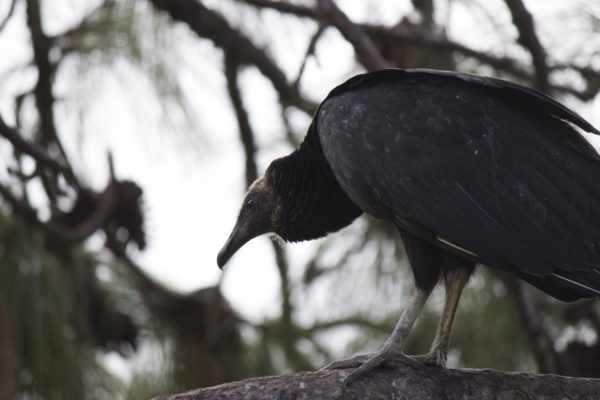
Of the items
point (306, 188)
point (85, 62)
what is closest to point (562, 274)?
point (306, 188)

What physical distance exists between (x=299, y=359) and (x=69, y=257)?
1.12 meters

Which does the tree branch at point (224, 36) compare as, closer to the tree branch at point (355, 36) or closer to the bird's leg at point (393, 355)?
the tree branch at point (355, 36)

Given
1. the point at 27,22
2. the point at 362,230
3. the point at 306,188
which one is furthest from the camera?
the point at 362,230

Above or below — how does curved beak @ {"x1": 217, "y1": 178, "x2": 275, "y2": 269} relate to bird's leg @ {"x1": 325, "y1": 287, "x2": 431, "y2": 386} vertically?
above

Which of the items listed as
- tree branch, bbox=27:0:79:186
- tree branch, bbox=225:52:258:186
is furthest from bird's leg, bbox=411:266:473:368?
tree branch, bbox=27:0:79:186

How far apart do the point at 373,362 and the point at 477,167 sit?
26.8 inches

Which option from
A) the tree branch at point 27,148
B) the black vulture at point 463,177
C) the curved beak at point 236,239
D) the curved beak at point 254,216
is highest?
the black vulture at point 463,177

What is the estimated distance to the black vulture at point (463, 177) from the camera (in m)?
3.13

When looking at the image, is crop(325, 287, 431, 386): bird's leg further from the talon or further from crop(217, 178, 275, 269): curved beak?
crop(217, 178, 275, 269): curved beak

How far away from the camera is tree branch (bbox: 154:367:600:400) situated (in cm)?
300

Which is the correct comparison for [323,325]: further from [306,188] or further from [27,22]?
[27,22]

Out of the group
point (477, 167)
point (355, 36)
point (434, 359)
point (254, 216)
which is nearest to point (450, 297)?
point (434, 359)

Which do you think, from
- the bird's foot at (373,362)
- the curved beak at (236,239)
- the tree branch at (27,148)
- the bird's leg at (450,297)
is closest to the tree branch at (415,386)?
the bird's foot at (373,362)

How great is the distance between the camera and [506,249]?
3107 mm
